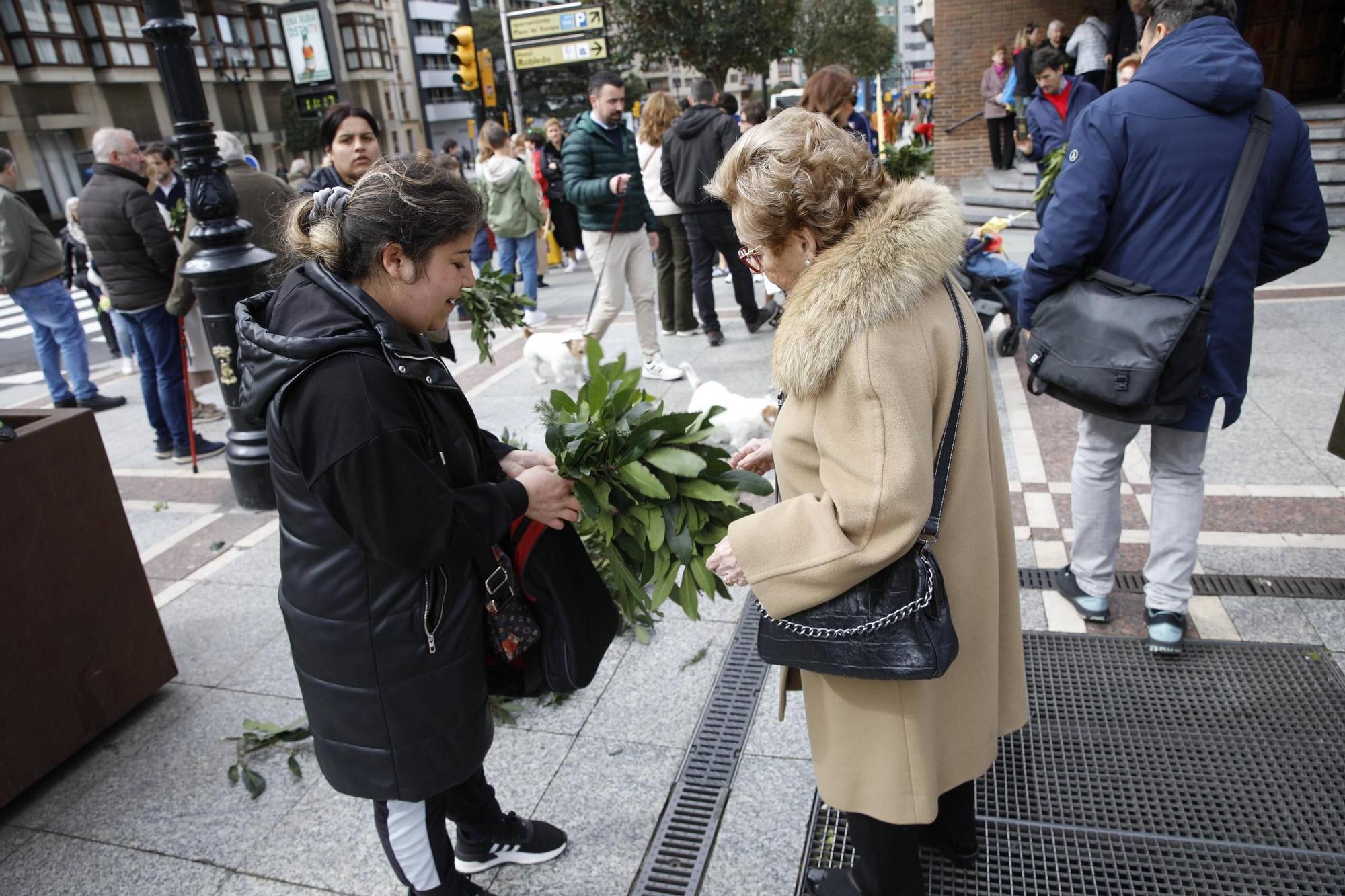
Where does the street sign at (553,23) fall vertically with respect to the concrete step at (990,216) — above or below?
above

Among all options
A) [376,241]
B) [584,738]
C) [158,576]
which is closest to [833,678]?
[376,241]

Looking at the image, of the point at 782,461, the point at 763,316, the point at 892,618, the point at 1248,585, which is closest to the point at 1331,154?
the point at 763,316

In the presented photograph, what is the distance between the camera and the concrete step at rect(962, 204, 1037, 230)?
40.8 feet

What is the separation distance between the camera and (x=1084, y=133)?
A: 2.88 meters

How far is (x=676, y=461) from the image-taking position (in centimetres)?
231

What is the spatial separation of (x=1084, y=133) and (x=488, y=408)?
16.0 ft

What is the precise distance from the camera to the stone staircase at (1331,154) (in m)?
10.3

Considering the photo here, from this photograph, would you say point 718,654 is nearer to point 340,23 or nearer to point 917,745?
point 917,745

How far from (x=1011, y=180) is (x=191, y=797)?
1399 cm

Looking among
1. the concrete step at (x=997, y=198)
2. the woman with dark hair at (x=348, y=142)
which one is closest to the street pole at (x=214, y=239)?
the woman with dark hair at (x=348, y=142)

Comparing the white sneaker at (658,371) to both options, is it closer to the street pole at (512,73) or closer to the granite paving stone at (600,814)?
the granite paving stone at (600,814)

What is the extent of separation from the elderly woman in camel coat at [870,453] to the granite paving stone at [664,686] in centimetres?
120

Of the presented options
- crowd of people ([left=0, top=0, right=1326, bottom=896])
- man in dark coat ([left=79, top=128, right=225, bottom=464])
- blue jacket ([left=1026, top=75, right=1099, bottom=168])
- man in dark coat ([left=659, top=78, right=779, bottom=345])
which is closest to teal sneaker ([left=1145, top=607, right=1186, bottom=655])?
crowd of people ([left=0, top=0, right=1326, bottom=896])

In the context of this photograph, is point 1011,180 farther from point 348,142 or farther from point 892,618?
point 892,618
